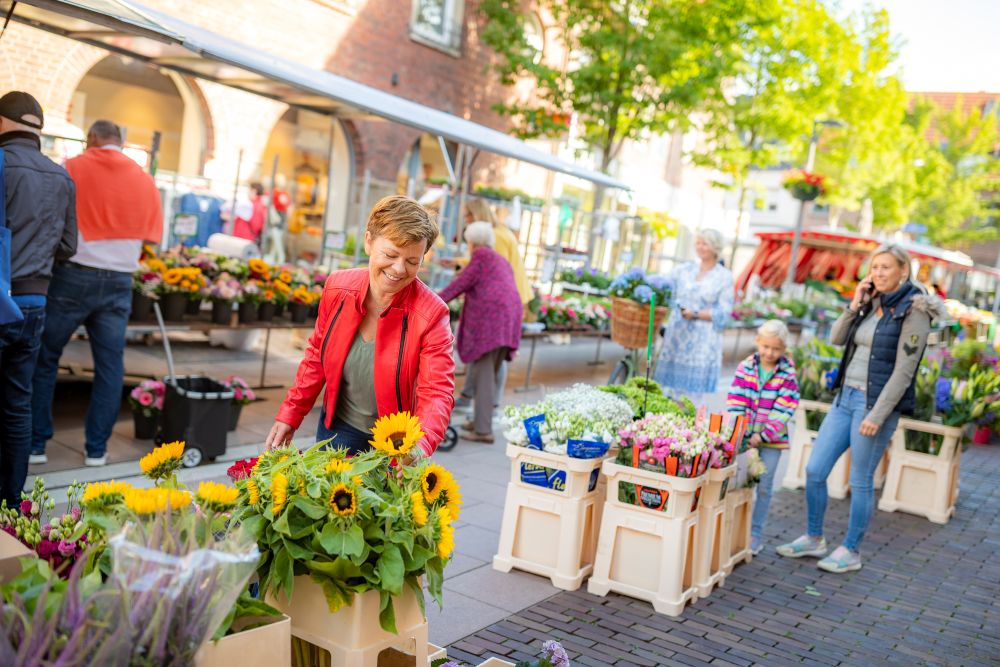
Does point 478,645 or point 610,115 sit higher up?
point 610,115

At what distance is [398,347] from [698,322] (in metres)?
4.73

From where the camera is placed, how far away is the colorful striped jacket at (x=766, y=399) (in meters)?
5.61

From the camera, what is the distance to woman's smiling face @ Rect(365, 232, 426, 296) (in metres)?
2.97

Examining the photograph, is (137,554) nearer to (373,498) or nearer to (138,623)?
(138,623)

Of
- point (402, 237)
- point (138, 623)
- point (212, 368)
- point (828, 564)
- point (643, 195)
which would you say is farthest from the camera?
point (643, 195)

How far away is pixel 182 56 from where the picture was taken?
748 centimetres

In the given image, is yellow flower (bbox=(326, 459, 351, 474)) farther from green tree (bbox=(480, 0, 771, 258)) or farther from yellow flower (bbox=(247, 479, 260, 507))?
green tree (bbox=(480, 0, 771, 258))

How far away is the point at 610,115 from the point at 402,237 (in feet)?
44.2

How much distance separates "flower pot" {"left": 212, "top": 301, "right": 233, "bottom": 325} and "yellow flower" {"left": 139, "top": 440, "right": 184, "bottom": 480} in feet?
17.2

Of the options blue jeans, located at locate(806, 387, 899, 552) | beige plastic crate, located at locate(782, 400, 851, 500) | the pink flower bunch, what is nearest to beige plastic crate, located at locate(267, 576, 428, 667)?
blue jeans, located at locate(806, 387, 899, 552)

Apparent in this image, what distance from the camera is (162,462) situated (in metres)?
2.28

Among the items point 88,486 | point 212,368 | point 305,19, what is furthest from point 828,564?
point 305,19

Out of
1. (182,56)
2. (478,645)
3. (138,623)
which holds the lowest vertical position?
(478,645)

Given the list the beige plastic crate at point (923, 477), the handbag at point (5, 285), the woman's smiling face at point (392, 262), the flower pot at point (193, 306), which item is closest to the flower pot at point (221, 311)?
the flower pot at point (193, 306)
